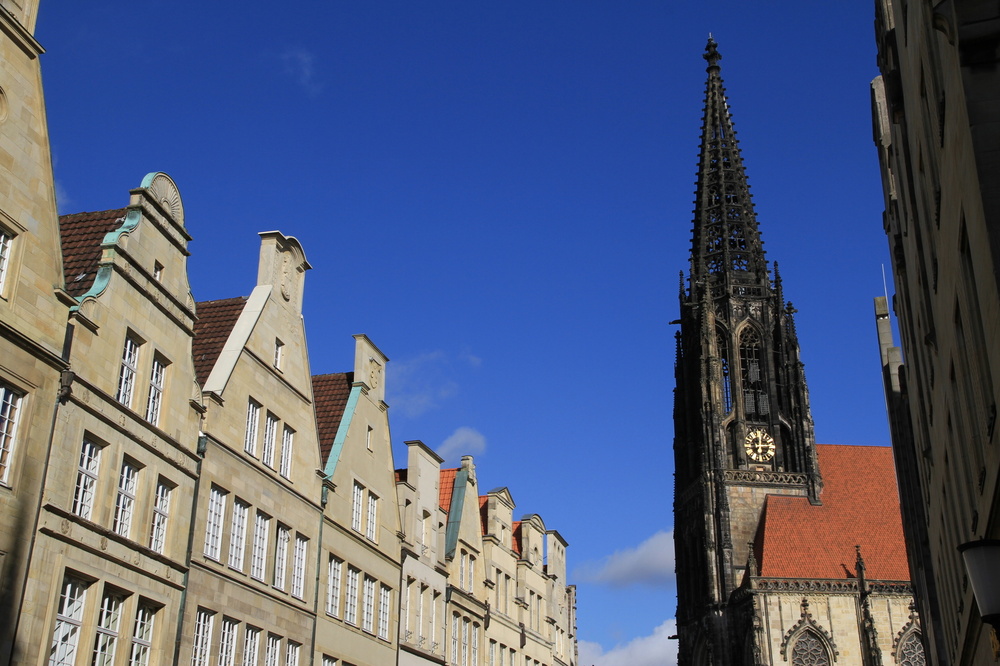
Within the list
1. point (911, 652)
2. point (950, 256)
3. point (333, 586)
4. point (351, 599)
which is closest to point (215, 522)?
point (333, 586)

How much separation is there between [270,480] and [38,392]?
832cm

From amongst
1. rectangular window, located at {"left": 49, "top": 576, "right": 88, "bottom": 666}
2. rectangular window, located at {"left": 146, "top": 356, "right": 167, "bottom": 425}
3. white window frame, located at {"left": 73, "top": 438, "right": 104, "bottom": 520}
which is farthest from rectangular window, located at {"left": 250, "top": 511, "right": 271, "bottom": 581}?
rectangular window, located at {"left": 49, "top": 576, "right": 88, "bottom": 666}

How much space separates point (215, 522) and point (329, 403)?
9014mm

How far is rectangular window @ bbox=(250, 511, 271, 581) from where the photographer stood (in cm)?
2358

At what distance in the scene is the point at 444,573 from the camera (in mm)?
34000

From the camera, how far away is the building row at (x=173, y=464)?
16.7m

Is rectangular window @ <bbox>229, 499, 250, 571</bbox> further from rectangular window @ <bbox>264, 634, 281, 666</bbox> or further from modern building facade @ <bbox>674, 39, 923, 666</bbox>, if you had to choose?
modern building facade @ <bbox>674, 39, 923, 666</bbox>

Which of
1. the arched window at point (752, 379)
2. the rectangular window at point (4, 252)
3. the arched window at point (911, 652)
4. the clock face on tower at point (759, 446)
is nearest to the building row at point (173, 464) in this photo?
the rectangular window at point (4, 252)

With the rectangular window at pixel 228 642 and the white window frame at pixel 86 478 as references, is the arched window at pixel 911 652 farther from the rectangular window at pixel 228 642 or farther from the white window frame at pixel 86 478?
the white window frame at pixel 86 478

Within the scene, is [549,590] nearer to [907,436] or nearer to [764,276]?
[907,436]

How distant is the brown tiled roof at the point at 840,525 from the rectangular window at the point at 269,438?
3991 centimetres

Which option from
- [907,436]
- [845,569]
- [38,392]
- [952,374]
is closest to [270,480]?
[38,392]

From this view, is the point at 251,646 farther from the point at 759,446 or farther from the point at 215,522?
the point at 759,446

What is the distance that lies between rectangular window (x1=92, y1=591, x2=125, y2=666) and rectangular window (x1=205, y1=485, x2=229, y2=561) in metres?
3.01
